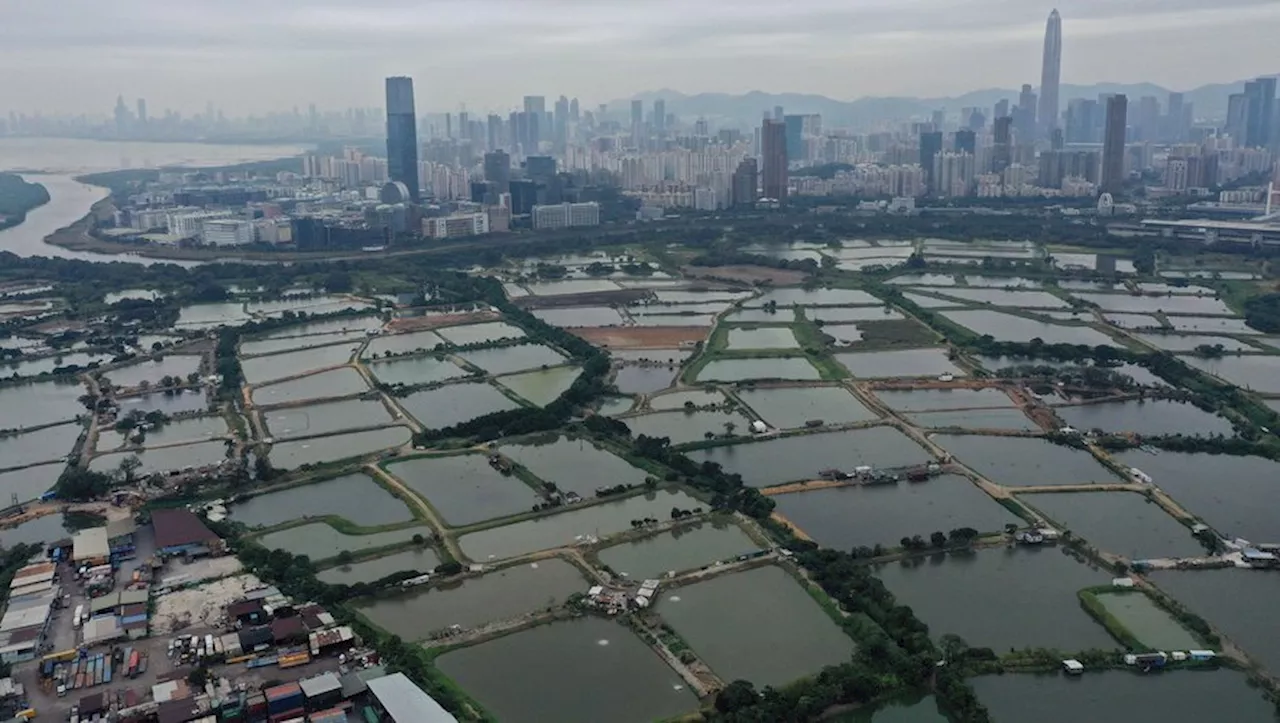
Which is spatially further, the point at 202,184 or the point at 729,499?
the point at 202,184

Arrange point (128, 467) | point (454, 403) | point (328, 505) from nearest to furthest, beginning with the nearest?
point (328, 505)
point (128, 467)
point (454, 403)

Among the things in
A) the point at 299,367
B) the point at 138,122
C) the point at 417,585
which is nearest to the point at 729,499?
the point at 417,585

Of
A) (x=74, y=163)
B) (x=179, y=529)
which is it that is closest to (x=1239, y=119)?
(x=179, y=529)

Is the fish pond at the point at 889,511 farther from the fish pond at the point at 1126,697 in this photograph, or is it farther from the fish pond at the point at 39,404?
the fish pond at the point at 39,404

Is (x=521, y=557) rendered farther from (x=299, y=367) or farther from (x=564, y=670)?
(x=299, y=367)

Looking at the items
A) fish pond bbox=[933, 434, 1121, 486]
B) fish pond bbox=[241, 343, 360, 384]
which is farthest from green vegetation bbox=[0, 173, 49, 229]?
fish pond bbox=[933, 434, 1121, 486]

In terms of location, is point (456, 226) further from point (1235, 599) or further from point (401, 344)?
point (1235, 599)

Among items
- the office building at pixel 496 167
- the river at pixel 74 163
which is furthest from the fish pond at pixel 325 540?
the office building at pixel 496 167
